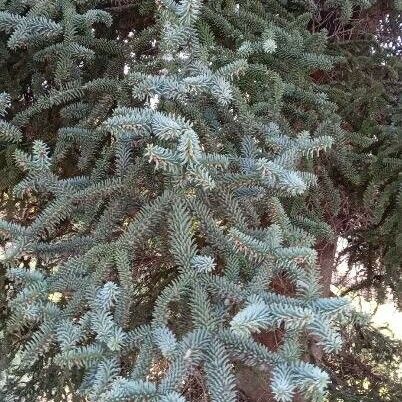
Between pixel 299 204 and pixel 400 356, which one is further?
pixel 400 356

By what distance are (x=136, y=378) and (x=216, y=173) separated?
689 mm

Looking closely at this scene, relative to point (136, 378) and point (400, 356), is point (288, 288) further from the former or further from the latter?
point (400, 356)

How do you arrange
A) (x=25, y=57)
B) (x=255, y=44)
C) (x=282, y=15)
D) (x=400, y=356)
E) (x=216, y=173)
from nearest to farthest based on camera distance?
(x=216, y=173)
(x=255, y=44)
(x=25, y=57)
(x=282, y=15)
(x=400, y=356)

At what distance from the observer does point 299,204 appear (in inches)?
91.4

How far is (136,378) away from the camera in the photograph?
→ 4.71ft

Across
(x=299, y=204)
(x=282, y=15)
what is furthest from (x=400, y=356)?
(x=282, y=15)

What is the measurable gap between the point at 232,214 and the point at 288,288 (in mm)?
1059

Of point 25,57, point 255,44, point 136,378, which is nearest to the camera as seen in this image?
point 136,378

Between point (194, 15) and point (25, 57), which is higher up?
point (194, 15)

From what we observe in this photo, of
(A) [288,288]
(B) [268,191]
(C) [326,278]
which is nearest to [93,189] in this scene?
(B) [268,191]

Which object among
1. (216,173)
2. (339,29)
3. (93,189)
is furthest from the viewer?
(339,29)

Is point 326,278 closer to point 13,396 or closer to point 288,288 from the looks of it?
point 288,288

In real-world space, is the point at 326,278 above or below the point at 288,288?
below

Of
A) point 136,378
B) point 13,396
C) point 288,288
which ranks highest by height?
point 136,378
